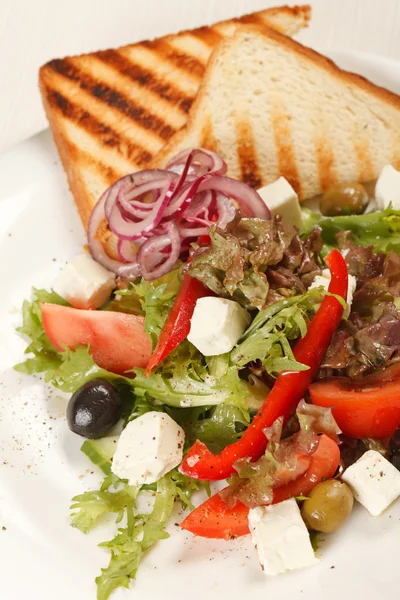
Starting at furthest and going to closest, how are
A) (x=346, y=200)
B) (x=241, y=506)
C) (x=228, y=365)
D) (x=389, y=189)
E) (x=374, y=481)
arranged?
1. (x=346, y=200)
2. (x=389, y=189)
3. (x=228, y=365)
4. (x=241, y=506)
5. (x=374, y=481)

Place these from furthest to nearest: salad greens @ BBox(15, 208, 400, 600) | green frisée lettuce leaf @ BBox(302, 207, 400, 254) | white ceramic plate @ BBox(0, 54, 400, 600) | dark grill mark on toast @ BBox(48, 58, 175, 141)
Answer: dark grill mark on toast @ BBox(48, 58, 175, 141) < green frisée lettuce leaf @ BBox(302, 207, 400, 254) < salad greens @ BBox(15, 208, 400, 600) < white ceramic plate @ BBox(0, 54, 400, 600)

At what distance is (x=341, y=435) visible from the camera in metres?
2.77

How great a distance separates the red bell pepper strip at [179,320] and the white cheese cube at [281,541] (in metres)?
0.73

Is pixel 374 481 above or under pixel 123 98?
under

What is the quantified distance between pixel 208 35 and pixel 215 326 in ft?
7.62

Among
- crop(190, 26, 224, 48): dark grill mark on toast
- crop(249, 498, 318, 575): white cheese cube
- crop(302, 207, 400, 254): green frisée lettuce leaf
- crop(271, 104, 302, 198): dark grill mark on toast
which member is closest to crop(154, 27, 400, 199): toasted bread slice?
crop(271, 104, 302, 198): dark grill mark on toast

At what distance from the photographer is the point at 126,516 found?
9.20 feet

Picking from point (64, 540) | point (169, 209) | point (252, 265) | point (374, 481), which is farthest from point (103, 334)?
point (374, 481)

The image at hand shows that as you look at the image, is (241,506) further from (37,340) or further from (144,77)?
(144,77)

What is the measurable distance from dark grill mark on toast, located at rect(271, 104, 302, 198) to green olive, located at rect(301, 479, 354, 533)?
190 centimetres

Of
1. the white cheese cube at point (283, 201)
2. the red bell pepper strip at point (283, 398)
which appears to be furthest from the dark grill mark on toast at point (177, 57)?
the red bell pepper strip at point (283, 398)

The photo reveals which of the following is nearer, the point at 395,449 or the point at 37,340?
the point at 395,449

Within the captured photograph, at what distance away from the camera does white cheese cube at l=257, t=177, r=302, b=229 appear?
3.42 metres

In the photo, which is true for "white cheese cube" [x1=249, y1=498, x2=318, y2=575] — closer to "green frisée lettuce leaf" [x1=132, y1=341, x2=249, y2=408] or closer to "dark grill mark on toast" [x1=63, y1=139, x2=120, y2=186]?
"green frisée lettuce leaf" [x1=132, y1=341, x2=249, y2=408]
